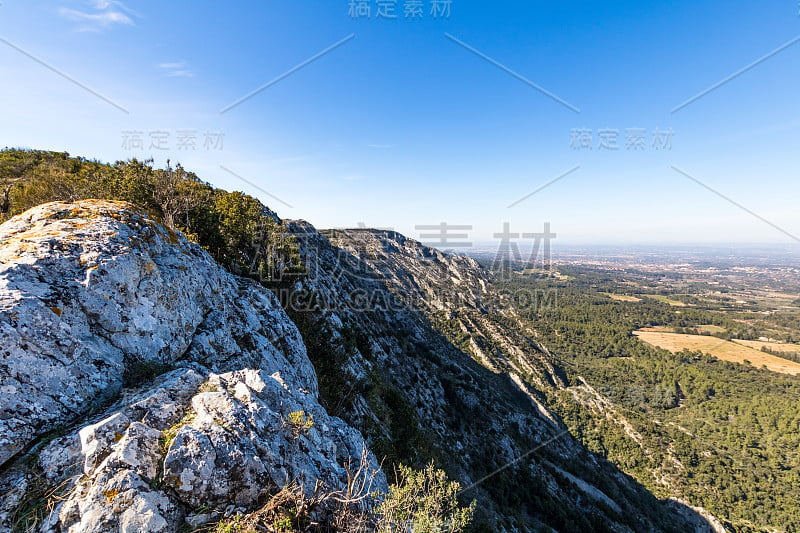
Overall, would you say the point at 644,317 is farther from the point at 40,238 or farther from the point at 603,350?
the point at 40,238

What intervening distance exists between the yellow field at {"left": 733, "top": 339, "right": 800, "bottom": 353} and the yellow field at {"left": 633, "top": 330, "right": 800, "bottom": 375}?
732 centimetres

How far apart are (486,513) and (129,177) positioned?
3362cm

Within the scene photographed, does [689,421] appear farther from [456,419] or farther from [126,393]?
[126,393]

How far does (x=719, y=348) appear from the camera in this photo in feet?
491

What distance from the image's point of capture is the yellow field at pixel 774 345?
151812 mm

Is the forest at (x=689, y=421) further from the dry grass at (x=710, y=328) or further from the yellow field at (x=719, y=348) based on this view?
the dry grass at (x=710, y=328)

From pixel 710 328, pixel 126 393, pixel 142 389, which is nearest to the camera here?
pixel 126 393

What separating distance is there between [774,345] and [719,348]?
132ft

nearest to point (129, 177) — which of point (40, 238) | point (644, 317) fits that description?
point (40, 238)

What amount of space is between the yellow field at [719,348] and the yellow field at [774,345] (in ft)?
24.0

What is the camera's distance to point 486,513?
22.6m

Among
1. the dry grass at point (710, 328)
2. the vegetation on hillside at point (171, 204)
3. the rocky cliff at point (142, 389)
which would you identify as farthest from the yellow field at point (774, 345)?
the vegetation on hillside at point (171, 204)

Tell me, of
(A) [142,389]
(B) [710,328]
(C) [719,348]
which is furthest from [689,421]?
(A) [142,389]

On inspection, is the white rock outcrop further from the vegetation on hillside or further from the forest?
the forest
